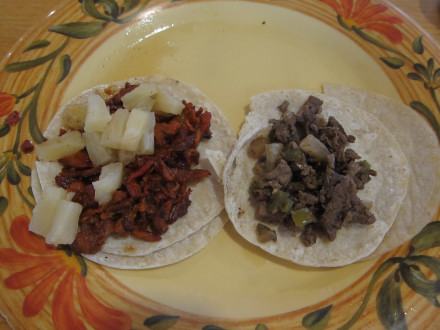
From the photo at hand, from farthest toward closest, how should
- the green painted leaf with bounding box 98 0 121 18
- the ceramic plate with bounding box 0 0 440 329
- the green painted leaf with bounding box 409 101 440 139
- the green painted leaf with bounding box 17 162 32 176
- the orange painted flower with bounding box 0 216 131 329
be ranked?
the green painted leaf with bounding box 98 0 121 18
the green painted leaf with bounding box 409 101 440 139
the green painted leaf with bounding box 17 162 32 176
the ceramic plate with bounding box 0 0 440 329
the orange painted flower with bounding box 0 216 131 329

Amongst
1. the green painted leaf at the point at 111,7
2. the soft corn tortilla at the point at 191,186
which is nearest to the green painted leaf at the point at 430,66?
the soft corn tortilla at the point at 191,186

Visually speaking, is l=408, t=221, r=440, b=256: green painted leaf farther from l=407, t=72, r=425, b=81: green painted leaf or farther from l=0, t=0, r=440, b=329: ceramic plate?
l=407, t=72, r=425, b=81: green painted leaf

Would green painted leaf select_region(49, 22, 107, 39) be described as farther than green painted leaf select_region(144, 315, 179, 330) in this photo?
Yes

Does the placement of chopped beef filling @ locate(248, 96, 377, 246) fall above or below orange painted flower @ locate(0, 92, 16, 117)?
below

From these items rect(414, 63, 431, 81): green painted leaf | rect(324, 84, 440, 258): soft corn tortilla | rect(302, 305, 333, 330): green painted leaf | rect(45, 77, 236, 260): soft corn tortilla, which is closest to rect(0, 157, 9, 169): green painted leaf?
rect(45, 77, 236, 260): soft corn tortilla

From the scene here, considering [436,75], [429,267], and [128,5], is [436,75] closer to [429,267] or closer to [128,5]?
[429,267]

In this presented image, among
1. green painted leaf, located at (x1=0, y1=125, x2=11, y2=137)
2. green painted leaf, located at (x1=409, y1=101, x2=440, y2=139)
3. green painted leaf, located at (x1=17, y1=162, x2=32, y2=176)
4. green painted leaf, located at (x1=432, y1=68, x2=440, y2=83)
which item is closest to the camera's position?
green painted leaf, located at (x1=17, y1=162, x2=32, y2=176)

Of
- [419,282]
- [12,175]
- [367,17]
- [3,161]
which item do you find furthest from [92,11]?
[419,282]
